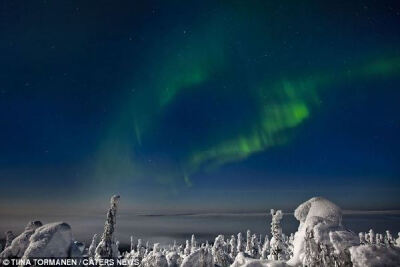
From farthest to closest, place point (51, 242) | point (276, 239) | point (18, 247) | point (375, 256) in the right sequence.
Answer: point (276, 239) → point (18, 247) → point (51, 242) → point (375, 256)

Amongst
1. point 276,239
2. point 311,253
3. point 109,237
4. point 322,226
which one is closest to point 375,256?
point 322,226

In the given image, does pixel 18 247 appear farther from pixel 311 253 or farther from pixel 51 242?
pixel 311 253

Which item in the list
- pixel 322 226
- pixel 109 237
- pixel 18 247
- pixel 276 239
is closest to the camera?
pixel 322 226

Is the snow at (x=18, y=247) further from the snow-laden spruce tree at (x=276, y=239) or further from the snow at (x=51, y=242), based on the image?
the snow-laden spruce tree at (x=276, y=239)

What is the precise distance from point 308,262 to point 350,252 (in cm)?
369

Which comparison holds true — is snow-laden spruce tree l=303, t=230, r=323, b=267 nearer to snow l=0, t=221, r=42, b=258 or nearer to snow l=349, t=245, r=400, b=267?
snow l=349, t=245, r=400, b=267

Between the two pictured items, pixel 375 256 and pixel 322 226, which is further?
pixel 322 226

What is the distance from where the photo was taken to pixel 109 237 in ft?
107

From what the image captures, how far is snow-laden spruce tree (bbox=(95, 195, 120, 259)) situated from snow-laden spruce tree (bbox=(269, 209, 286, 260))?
2453cm

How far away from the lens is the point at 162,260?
3309cm

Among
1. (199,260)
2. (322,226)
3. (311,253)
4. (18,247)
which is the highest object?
(322,226)

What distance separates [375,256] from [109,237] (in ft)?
85.2

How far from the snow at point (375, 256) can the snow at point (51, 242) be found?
17.4 m

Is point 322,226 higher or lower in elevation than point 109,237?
lower
